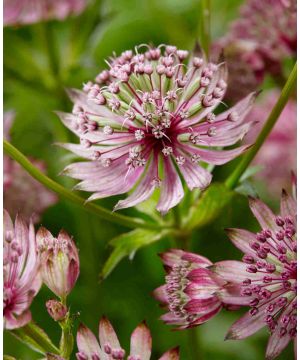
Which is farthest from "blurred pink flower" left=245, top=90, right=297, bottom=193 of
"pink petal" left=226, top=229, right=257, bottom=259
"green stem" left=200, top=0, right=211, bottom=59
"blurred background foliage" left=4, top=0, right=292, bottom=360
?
"pink petal" left=226, top=229, right=257, bottom=259

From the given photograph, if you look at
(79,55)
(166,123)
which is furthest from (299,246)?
(79,55)

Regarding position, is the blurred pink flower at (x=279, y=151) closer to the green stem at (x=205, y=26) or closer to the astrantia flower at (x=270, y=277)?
the green stem at (x=205, y=26)

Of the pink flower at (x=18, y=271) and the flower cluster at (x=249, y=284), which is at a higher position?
the pink flower at (x=18, y=271)

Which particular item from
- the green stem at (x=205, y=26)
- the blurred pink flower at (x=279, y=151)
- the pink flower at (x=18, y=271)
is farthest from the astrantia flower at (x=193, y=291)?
the blurred pink flower at (x=279, y=151)

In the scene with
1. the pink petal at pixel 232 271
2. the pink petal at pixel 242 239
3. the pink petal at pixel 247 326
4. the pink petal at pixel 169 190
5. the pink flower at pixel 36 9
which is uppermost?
the pink flower at pixel 36 9

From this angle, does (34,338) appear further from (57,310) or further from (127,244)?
(127,244)

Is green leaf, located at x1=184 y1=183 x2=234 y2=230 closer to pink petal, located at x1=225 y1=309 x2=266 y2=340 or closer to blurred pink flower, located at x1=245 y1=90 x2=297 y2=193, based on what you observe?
pink petal, located at x1=225 y1=309 x2=266 y2=340

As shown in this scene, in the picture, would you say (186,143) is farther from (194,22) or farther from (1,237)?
(194,22)
